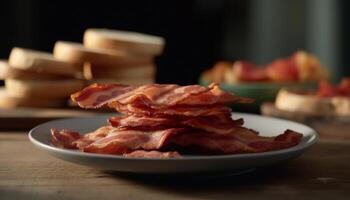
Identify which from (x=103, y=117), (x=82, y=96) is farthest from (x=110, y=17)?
(x=82, y=96)

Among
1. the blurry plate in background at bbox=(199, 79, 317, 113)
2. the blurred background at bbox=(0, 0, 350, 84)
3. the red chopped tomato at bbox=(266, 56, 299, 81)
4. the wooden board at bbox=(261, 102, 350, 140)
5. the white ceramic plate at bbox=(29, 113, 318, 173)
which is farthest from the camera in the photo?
the blurred background at bbox=(0, 0, 350, 84)

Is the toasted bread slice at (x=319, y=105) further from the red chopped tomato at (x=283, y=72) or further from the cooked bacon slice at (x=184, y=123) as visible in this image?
the cooked bacon slice at (x=184, y=123)

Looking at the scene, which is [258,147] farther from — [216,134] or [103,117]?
[103,117]

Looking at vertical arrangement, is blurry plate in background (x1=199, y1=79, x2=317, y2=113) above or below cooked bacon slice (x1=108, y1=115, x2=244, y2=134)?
below

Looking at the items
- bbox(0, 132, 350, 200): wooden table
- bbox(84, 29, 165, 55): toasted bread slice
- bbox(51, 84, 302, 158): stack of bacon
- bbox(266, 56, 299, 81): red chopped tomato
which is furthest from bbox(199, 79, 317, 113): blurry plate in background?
bbox(51, 84, 302, 158): stack of bacon

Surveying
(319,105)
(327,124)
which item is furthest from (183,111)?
(319,105)

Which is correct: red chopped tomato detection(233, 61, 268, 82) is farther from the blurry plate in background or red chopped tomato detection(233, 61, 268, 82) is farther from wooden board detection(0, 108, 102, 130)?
wooden board detection(0, 108, 102, 130)
